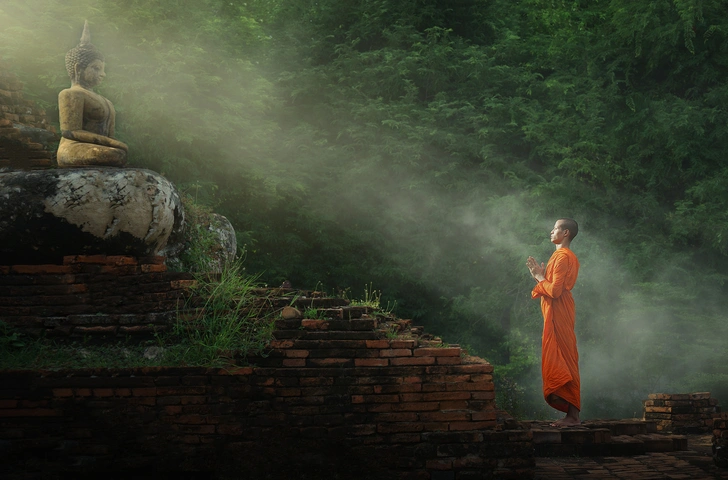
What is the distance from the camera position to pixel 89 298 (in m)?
5.44

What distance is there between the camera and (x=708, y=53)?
13586 millimetres

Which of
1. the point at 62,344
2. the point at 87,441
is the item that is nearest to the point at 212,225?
the point at 62,344

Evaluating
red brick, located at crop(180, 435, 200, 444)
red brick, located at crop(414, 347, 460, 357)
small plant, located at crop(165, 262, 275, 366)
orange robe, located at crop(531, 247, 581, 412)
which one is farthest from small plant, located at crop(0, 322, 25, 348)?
orange robe, located at crop(531, 247, 581, 412)

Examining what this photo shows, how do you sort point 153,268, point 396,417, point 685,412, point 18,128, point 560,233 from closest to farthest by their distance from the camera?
point 396,417 < point 153,268 < point 560,233 < point 18,128 < point 685,412

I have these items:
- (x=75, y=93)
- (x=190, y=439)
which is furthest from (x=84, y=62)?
(x=190, y=439)

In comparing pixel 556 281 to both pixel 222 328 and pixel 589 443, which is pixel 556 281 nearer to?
pixel 589 443

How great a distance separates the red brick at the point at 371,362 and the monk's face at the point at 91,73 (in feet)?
11.8

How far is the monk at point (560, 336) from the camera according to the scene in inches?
266

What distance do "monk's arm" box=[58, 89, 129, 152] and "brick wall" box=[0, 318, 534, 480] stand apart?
2.16m

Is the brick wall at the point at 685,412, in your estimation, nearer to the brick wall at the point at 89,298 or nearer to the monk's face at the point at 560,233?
the monk's face at the point at 560,233

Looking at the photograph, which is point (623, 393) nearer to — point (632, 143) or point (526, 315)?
point (526, 315)

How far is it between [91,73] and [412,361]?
3.90 m

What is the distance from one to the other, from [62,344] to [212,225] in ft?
7.03

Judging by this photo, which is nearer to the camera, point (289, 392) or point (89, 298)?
point (289, 392)
